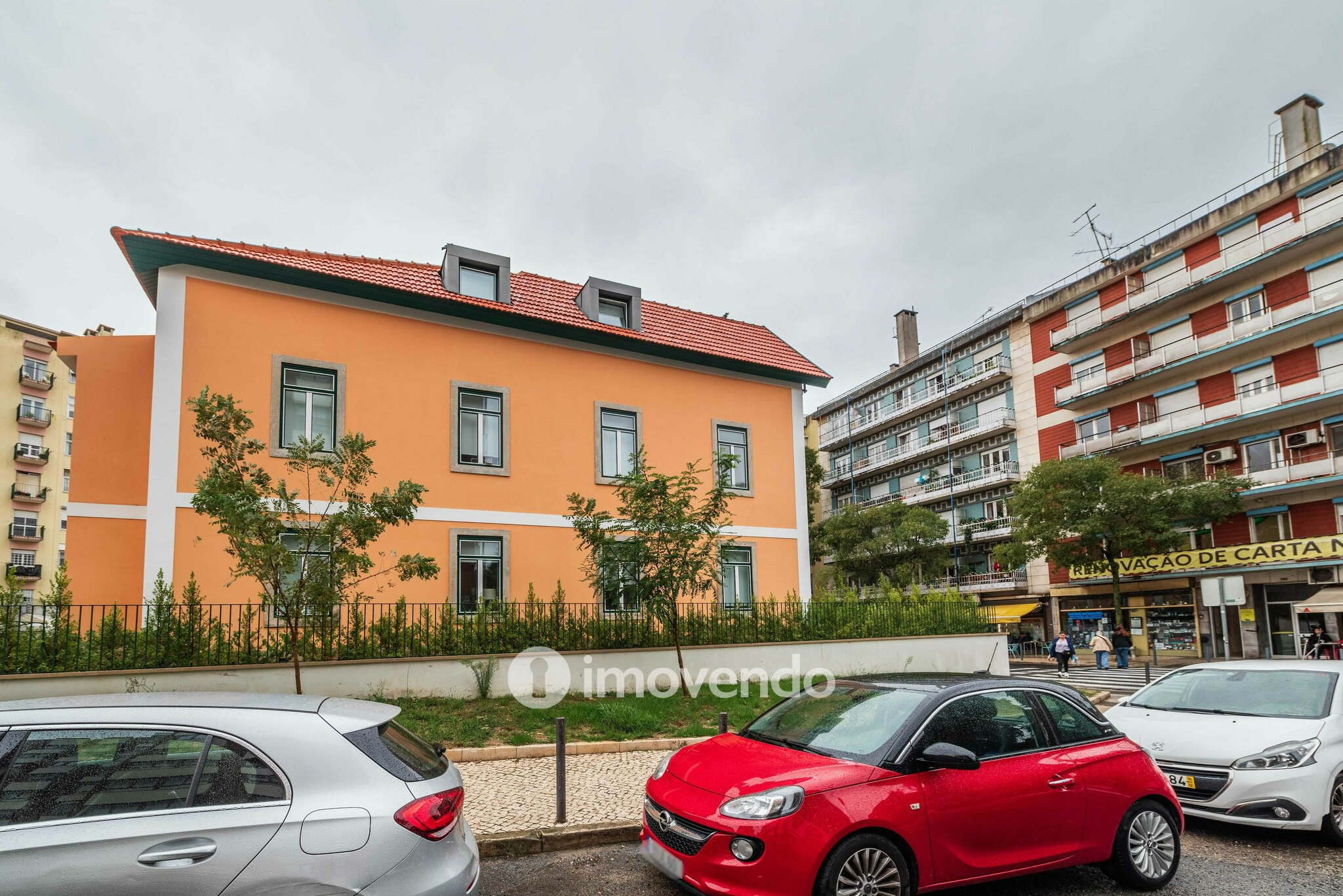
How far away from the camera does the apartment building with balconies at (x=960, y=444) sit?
46125 millimetres

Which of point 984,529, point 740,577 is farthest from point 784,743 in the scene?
point 984,529

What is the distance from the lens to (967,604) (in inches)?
827

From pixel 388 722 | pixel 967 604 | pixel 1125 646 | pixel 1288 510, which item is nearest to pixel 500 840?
pixel 388 722

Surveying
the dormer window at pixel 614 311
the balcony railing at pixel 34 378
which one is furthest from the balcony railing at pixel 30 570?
the dormer window at pixel 614 311

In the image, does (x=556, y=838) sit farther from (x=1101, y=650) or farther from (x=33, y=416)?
(x=33, y=416)

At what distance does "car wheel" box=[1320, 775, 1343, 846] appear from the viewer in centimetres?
677

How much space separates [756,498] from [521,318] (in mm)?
7685

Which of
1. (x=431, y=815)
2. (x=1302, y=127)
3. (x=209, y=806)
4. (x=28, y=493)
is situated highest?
(x=1302, y=127)

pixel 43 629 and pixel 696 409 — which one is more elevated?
pixel 696 409

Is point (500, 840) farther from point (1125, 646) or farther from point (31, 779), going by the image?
point (1125, 646)

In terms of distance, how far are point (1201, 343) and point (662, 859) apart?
3837 centimetres

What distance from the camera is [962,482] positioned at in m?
50.6

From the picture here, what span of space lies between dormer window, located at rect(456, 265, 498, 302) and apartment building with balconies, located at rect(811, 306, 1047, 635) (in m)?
34.0

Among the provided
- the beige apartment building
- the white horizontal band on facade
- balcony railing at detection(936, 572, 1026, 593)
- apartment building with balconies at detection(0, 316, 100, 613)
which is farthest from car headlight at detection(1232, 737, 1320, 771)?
the beige apartment building
